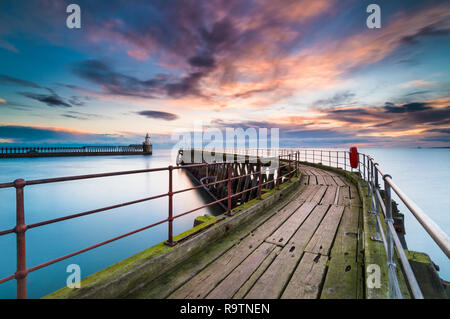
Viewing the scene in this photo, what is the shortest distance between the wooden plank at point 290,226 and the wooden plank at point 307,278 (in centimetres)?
58

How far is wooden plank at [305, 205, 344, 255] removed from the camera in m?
3.31

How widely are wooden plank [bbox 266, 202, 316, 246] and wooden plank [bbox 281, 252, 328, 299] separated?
58cm

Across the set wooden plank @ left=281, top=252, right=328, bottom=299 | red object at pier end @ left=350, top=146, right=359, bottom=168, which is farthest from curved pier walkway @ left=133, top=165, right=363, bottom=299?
red object at pier end @ left=350, top=146, right=359, bottom=168

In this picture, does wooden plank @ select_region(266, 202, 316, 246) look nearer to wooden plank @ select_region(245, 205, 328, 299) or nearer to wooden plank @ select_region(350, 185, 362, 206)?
wooden plank @ select_region(245, 205, 328, 299)

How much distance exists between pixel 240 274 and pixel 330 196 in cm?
539

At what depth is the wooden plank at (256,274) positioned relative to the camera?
7.55 ft

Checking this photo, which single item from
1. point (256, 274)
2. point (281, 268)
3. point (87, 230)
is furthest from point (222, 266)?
point (87, 230)
